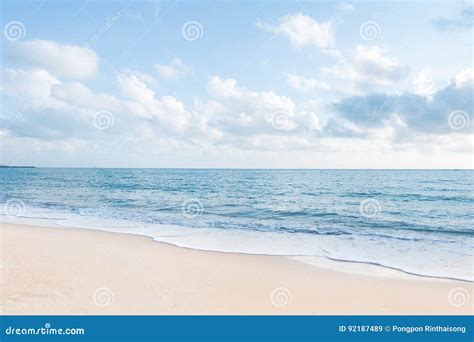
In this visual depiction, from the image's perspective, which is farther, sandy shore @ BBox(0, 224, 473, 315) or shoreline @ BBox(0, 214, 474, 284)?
shoreline @ BBox(0, 214, 474, 284)

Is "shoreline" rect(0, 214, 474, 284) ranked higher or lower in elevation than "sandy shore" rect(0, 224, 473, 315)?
higher

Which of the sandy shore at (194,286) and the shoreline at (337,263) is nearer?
the sandy shore at (194,286)

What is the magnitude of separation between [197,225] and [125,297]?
8.50m

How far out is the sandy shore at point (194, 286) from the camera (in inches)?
216

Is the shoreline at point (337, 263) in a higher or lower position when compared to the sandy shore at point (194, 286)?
higher

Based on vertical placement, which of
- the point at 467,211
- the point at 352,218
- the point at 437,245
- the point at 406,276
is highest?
the point at 467,211

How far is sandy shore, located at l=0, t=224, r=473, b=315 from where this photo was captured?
5492 mm

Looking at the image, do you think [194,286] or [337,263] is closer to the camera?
[194,286]

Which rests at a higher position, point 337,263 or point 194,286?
point 337,263

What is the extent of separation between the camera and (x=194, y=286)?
638cm

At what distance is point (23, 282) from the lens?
6.28 metres
